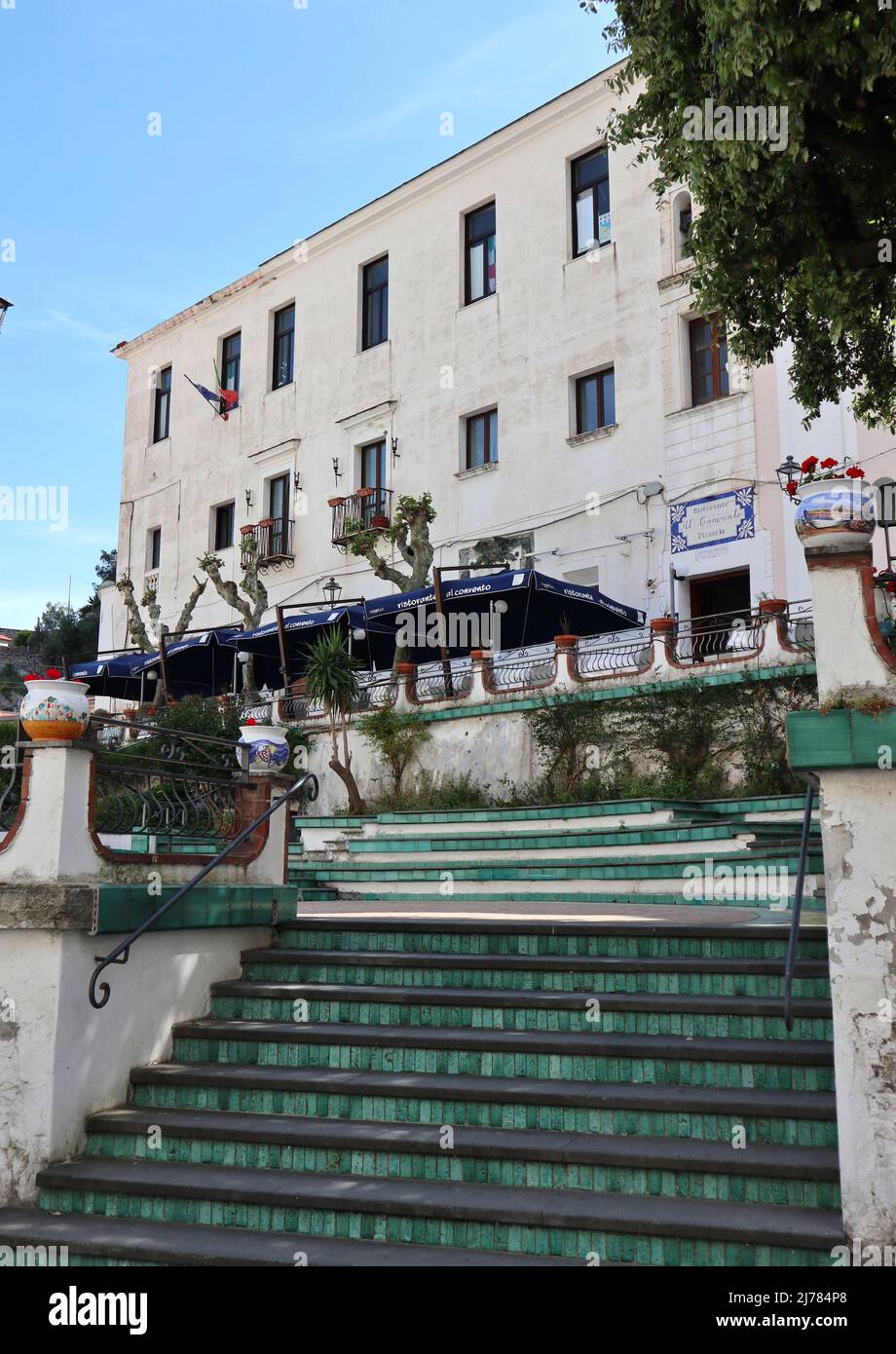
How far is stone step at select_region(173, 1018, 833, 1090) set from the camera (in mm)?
5605

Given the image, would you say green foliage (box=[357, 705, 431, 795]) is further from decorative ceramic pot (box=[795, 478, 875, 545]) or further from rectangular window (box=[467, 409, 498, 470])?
decorative ceramic pot (box=[795, 478, 875, 545])

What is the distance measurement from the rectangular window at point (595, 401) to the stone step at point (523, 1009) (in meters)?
16.9

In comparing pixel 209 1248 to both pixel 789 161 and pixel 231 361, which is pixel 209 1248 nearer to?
pixel 789 161

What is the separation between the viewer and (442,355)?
25359 mm

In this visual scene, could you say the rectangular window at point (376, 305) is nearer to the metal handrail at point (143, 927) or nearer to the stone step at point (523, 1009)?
the metal handrail at point (143, 927)

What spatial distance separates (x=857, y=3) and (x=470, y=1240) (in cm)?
757

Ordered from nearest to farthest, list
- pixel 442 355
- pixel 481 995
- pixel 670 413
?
pixel 481 995 < pixel 670 413 < pixel 442 355

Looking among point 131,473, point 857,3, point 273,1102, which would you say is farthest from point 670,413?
point 131,473

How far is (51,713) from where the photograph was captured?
6.24 metres

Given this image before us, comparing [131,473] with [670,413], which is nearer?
[670,413]

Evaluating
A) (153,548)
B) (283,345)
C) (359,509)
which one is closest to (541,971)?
(359,509)

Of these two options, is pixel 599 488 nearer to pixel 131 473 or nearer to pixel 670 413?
pixel 670 413

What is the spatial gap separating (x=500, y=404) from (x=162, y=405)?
14190 millimetres

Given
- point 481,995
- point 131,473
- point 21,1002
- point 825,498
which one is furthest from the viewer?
point 131,473
